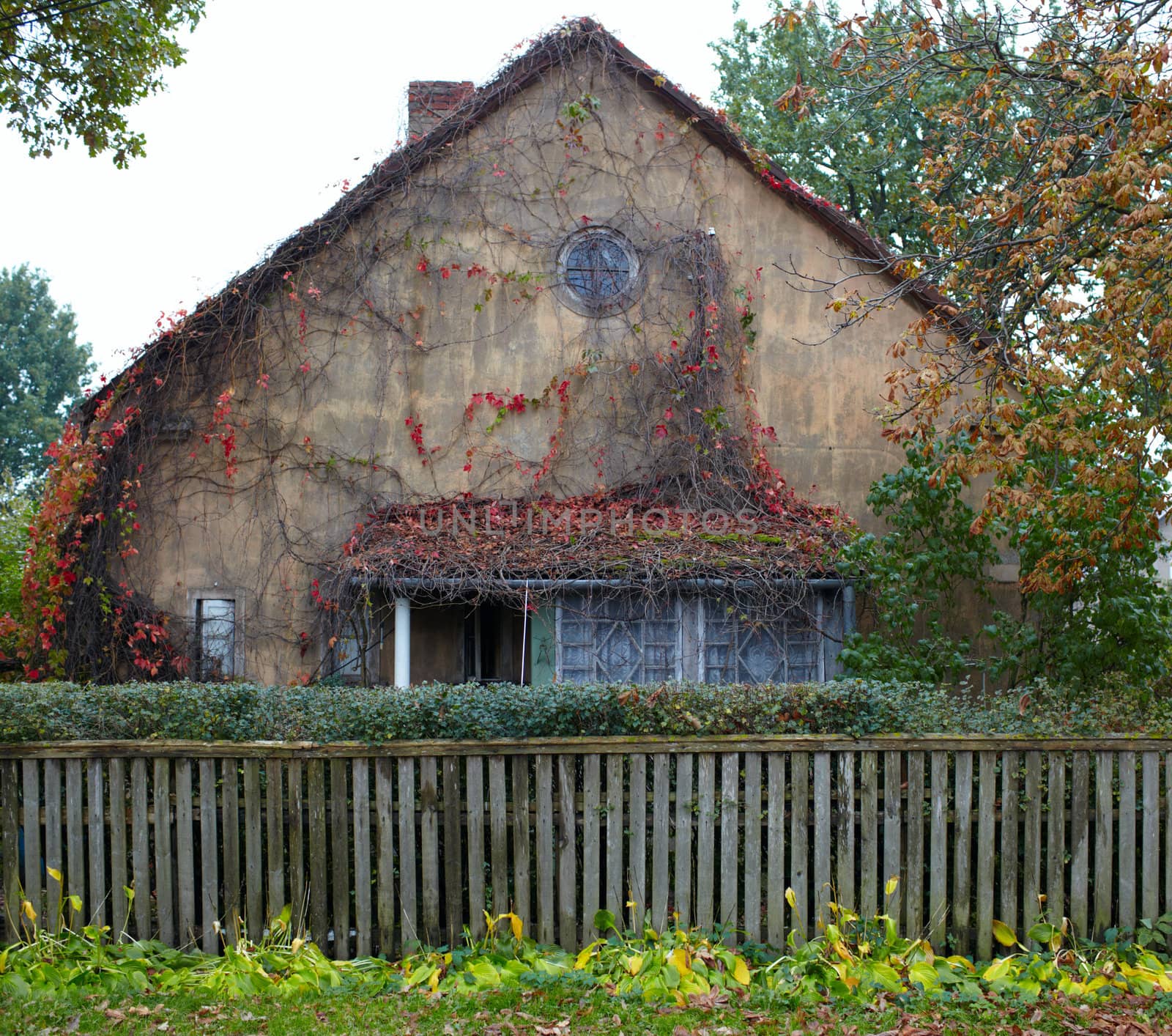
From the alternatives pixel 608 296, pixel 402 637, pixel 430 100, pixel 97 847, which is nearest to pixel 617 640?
pixel 402 637

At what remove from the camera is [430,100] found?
1346 cm

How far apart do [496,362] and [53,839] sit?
777 centimetres

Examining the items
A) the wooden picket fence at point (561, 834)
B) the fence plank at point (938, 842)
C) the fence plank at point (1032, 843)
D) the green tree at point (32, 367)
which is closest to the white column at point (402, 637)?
the wooden picket fence at point (561, 834)

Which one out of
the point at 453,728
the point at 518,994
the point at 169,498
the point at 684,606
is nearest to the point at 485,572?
the point at 684,606

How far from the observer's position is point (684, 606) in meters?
11.1

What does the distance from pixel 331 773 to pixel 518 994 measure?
4.77 ft

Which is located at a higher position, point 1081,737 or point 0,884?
point 1081,737

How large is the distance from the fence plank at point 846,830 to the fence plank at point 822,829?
64mm

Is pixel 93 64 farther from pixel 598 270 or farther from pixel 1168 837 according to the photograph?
pixel 1168 837

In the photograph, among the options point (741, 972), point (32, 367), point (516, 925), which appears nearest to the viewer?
point (741, 972)

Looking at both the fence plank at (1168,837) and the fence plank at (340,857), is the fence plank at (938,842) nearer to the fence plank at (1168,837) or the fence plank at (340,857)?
the fence plank at (1168,837)

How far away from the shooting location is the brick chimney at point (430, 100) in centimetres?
1334

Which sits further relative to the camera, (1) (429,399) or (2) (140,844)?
(1) (429,399)

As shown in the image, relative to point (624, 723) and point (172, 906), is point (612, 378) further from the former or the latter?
point (172, 906)
